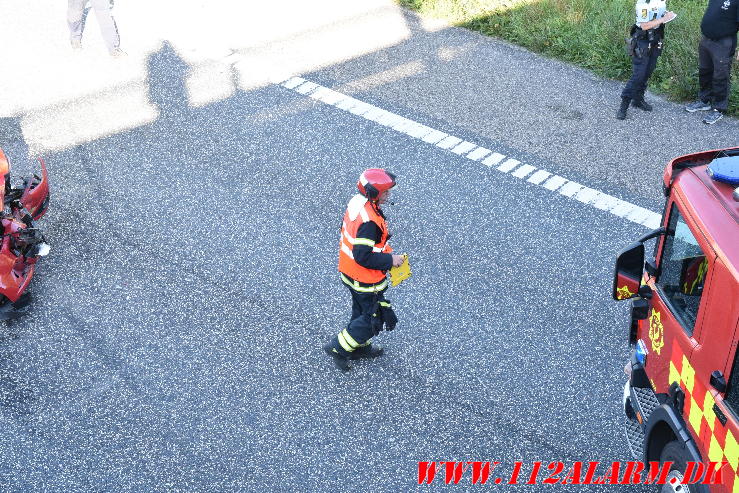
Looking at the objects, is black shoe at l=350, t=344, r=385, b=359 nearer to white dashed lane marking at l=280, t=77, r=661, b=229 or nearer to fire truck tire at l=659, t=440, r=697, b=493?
fire truck tire at l=659, t=440, r=697, b=493

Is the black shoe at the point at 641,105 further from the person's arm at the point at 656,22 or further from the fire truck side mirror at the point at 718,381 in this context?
the fire truck side mirror at the point at 718,381

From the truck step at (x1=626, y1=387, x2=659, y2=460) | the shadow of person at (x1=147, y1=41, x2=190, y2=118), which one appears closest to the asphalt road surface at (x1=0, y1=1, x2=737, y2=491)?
the shadow of person at (x1=147, y1=41, x2=190, y2=118)

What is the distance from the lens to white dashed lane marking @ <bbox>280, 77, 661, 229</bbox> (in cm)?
799

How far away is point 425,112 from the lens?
9719 millimetres

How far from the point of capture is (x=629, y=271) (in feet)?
15.3

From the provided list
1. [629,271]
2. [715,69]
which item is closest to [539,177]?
[715,69]

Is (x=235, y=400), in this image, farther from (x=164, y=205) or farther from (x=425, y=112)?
(x=425, y=112)

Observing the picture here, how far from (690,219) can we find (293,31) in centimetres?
835

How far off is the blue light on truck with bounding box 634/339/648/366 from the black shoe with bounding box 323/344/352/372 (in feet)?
7.14

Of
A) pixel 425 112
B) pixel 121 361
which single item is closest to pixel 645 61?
pixel 425 112

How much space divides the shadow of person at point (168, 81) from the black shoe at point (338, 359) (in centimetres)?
462

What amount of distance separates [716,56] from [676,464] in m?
5.81

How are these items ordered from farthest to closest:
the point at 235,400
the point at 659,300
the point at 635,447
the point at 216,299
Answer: the point at 216,299 < the point at 235,400 < the point at 635,447 < the point at 659,300

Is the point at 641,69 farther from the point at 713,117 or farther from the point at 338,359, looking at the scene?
the point at 338,359
